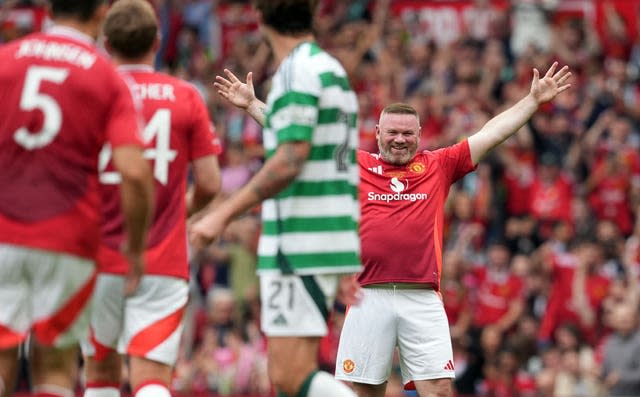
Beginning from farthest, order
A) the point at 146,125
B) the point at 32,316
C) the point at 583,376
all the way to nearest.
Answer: the point at 583,376
the point at 146,125
the point at 32,316

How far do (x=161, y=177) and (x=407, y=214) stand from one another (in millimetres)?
2574

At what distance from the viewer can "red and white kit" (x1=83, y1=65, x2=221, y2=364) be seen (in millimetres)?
8211

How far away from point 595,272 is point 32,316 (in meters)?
11.9

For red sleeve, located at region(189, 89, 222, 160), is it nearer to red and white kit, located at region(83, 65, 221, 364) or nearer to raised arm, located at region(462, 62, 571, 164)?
red and white kit, located at region(83, 65, 221, 364)

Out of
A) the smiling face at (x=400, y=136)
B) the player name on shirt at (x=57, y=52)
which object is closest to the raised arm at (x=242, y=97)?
the smiling face at (x=400, y=136)

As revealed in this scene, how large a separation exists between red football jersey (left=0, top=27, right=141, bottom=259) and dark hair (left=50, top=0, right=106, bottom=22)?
131 millimetres

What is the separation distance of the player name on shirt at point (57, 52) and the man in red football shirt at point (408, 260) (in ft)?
10.1

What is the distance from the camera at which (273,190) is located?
7426mm

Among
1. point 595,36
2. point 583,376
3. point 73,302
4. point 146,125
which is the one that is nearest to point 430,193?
point 146,125

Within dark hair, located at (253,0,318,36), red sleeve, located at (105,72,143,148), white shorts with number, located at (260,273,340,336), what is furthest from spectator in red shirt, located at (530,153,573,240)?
red sleeve, located at (105,72,143,148)

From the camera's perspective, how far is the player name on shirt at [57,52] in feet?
22.9

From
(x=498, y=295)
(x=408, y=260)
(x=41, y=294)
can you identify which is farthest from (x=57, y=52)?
(x=498, y=295)

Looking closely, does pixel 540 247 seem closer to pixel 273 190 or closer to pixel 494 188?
pixel 494 188

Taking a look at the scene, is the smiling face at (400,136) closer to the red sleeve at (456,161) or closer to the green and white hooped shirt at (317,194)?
the red sleeve at (456,161)
